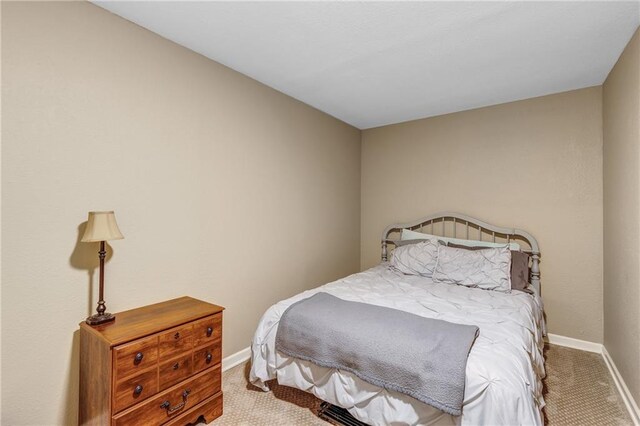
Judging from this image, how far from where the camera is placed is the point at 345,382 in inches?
71.2

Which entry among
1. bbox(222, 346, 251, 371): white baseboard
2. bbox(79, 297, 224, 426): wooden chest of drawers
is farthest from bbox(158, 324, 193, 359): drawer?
bbox(222, 346, 251, 371): white baseboard

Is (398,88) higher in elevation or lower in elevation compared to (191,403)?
higher

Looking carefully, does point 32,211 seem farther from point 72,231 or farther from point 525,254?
point 525,254

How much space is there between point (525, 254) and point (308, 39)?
2.74 m

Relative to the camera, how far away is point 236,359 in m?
2.62

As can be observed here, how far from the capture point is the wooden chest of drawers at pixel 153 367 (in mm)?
1518

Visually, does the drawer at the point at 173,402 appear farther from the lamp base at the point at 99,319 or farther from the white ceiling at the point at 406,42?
the white ceiling at the point at 406,42

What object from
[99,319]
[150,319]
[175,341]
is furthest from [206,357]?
[99,319]

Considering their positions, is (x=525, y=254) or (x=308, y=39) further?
(x=525, y=254)

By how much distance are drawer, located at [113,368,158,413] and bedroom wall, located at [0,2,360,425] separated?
0.45 meters

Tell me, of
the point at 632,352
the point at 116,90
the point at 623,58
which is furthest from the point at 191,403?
the point at 623,58

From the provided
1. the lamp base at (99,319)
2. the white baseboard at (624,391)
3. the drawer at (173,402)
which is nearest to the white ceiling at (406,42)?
the lamp base at (99,319)

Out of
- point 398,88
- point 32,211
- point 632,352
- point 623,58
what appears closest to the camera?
point 32,211

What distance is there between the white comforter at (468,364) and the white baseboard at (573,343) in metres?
0.77
